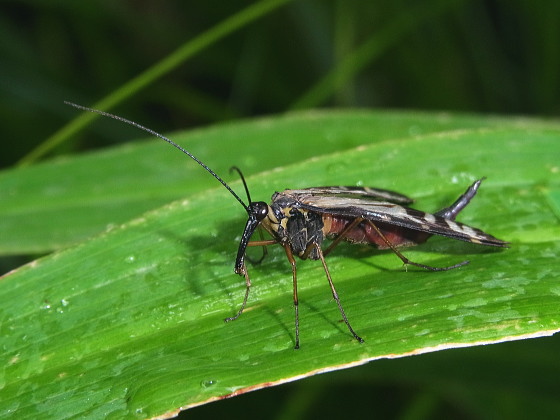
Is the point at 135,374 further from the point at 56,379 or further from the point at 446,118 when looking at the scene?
the point at 446,118

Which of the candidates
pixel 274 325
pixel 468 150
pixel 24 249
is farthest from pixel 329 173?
pixel 24 249

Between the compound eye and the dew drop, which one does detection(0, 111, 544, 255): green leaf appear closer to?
the compound eye

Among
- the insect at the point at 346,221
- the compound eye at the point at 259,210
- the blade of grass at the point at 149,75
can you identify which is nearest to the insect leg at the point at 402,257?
the insect at the point at 346,221

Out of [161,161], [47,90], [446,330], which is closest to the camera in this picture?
[446,330]

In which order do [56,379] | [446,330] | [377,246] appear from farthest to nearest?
1. [377,246]
2. [56,379]
3. [446,330]

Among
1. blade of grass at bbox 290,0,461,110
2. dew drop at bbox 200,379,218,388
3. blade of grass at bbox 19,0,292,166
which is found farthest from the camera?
blade of grass at bbox 290,0,461,110

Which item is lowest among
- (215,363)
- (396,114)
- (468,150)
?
(215,363)

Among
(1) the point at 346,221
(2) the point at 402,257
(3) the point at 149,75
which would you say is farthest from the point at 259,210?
(3) the point at 149,75

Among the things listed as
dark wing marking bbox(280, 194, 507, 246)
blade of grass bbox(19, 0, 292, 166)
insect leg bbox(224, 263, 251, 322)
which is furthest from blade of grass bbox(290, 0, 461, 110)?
insect leg bbox(224, 263, 251, 322)

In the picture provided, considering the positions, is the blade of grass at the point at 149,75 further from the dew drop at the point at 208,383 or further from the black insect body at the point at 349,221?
the dew drop at the point at 208,383
